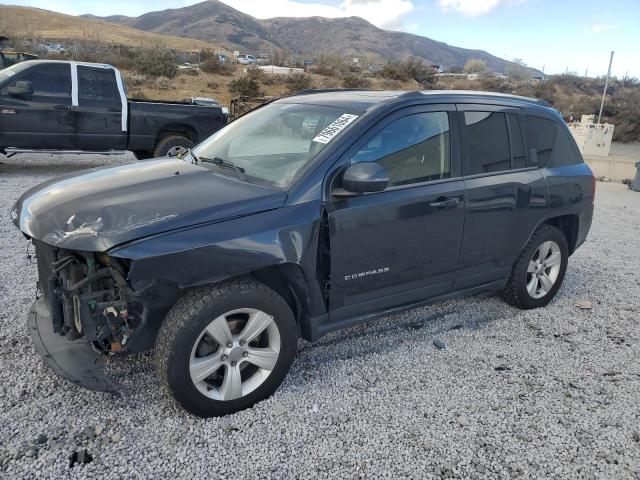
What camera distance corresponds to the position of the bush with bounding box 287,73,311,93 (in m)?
32.8

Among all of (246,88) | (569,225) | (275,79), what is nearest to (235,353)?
(569,225)

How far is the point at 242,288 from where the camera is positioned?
8.83ft

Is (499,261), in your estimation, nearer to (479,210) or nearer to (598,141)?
(479,210)

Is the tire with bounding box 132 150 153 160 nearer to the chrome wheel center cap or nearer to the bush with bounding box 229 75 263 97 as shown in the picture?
the chrome wheel center cap

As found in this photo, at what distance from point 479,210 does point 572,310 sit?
172cm

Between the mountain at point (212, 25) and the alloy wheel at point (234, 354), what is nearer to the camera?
the alloy wheel at point (234, 354)

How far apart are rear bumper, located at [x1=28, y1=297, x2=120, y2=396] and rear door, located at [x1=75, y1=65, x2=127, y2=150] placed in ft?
23.1

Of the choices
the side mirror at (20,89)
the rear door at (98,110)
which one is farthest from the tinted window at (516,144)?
the side mirror at (20,89)

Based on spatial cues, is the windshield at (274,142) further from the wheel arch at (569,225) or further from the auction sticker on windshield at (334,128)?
the wheel arch at (569,225)

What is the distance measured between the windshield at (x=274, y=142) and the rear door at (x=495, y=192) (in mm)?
1047

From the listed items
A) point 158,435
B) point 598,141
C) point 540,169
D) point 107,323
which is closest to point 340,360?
point 158,435

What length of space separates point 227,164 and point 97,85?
720cm

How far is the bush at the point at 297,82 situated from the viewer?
32.8 meters

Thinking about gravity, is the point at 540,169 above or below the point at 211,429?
above
